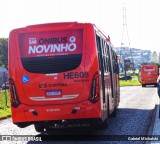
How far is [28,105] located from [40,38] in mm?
1767

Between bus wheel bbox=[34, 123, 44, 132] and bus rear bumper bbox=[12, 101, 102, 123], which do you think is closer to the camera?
bus rear bumper bbox=[12, 101, 102, 123]

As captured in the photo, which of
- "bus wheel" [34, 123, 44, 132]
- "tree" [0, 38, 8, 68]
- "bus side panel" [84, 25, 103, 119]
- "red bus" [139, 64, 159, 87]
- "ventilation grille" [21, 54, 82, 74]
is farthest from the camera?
"tree" [0, 38, 8, 68]

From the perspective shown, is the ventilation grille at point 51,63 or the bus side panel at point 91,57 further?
the ventilation grille at point 51,63

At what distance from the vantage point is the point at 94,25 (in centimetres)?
1230

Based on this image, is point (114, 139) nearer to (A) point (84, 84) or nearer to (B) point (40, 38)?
(A) point (84, 84)

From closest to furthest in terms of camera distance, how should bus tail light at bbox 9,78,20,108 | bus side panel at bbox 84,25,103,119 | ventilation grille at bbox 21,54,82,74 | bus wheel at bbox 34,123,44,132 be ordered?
bus side panel at bbox 84,25,103,119
ventilation grille at bbox 21,54,82,74
bus tail light at bbox 9,78,20,108
bus wheel at bbox 34,123,44,132

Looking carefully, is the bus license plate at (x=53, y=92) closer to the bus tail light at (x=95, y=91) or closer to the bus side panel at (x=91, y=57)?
the bus side panel at (x=91, y=57)

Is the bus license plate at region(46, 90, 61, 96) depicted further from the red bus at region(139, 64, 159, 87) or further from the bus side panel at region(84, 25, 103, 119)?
the red bus at region(139, 64, 159, 87)

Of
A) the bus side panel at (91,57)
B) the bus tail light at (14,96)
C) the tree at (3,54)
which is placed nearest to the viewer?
the bus side panel at (91,57)

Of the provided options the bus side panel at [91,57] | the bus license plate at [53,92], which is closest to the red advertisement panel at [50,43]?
the bus side panel at [91,57]

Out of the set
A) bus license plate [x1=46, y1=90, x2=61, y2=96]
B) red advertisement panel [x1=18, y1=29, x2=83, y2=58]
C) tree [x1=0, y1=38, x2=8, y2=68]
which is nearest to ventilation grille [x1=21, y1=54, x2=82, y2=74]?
red advertisement panel [x1=18, y1=29, x2=83, y2=58]

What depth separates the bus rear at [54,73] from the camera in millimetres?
11812

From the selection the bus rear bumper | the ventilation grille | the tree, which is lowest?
the tree

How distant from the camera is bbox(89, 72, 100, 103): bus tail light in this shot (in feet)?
38.7
